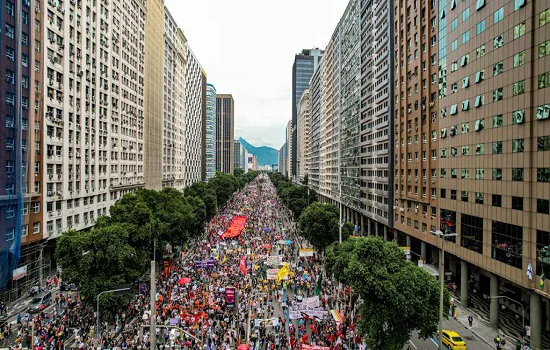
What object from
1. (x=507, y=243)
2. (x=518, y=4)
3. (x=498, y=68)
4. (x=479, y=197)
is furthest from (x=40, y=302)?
(x=518, y=4)

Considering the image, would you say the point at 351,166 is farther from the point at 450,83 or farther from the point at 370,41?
the point at 450,83

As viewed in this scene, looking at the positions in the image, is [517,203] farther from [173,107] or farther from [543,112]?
[173,107]

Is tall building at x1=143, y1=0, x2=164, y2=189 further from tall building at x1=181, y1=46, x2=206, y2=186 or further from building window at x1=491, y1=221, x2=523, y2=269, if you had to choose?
building window at x1=491, y1=221, x2=523, y2=269

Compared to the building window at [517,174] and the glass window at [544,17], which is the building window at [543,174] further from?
the glass window at [544,17]

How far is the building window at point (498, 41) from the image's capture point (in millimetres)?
37250

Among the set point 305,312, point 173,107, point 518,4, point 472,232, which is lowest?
point 305,312

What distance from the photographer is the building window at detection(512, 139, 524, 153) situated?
114 ft

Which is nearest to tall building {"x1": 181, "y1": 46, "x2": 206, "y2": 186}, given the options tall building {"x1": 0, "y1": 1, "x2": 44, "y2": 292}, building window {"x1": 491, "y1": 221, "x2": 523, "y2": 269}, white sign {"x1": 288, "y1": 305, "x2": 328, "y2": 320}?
tall building {"x1": 0, "y1": 1, "x2": 44, "y2": 292}

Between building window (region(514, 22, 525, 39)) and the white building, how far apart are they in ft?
182

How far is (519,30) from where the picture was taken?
34.6 metres

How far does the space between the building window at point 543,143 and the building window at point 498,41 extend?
1105 cm

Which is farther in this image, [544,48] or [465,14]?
[465,14]

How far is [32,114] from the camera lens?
4756cm

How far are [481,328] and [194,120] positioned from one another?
436 feet
